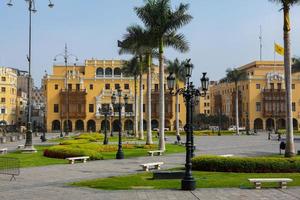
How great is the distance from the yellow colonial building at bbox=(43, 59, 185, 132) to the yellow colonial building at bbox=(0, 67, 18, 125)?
16.3 meters

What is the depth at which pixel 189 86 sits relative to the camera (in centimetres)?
1747

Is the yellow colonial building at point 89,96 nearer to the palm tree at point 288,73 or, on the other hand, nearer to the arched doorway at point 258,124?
the arched doorway at point 258,124

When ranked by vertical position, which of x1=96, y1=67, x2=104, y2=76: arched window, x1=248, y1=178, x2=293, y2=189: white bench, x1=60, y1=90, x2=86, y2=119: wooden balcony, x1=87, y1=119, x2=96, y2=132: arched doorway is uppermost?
x1=96, y1=67, x2=104, y2=76: arched window

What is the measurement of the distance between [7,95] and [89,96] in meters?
24.5

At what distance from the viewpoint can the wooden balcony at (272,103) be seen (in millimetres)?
107250

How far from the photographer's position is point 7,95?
4535 inches

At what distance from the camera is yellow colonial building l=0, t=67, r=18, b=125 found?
114 meters

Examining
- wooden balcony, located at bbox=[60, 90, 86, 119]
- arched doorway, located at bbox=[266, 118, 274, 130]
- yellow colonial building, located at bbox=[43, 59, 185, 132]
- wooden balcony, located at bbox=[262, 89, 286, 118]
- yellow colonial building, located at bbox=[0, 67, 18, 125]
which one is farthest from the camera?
yellow colonial building, located at bbox=[0, 67, 18, 125]

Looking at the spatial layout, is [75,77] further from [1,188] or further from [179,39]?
[1,188]

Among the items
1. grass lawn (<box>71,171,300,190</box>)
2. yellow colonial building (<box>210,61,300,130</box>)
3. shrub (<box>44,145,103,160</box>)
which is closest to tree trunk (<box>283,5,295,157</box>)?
grass lawn (<box>71,171,300,190</box>)

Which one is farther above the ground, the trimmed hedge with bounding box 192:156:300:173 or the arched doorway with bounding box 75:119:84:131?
the arched doorway with bounding box 75:119:84:131

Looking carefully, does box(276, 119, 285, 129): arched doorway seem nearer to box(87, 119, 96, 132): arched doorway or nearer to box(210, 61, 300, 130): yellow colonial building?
box(210, 61, 300, 130): yellow colonial building

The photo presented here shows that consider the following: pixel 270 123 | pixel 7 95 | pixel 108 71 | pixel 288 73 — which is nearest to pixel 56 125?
pixel 108 71

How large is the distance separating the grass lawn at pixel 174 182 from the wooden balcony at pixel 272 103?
9069 centimetres
